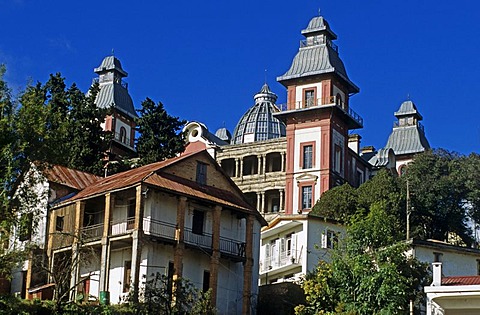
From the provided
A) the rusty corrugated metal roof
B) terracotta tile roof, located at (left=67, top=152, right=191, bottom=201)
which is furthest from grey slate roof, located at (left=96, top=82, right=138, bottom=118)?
the rusty corrugated metal roof

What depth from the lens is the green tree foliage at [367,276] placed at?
44.6 m

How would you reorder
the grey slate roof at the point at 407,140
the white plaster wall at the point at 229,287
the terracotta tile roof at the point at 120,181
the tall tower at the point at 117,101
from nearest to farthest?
the terracotta tile roof at the point at 120,181 < the white plaster wall at the point at 229,287 < the tall tower at the point at 117,101 < the grey slate roof at the point at 407,140

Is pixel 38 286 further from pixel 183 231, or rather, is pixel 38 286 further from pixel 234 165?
pixel 234 165

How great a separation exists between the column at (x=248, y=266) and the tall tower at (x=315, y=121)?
26.9m

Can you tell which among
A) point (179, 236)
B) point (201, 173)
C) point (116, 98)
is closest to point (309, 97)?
point (116, 98)

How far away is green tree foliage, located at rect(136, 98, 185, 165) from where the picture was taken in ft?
226

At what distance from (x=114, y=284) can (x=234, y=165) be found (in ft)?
135

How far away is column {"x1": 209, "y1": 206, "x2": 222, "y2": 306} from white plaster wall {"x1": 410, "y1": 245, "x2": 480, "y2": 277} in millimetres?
10306

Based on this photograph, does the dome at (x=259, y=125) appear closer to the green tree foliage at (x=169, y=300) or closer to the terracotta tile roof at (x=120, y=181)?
the terracotta tile roof at (x=120, y=181)

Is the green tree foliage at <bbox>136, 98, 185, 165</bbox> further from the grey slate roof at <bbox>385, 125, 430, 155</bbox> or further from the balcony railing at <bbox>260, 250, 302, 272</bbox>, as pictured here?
the grey slate roof at <bbox>385, 125, 430, 155</bbox>

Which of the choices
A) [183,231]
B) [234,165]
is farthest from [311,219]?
[234,165]

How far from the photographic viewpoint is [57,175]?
181ft

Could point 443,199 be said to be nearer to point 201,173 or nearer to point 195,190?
point 201,173

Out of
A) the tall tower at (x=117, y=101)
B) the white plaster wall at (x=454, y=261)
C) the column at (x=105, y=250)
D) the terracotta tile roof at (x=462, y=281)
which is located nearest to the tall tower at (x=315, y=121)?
the tall tower at (x=117, y=101)
